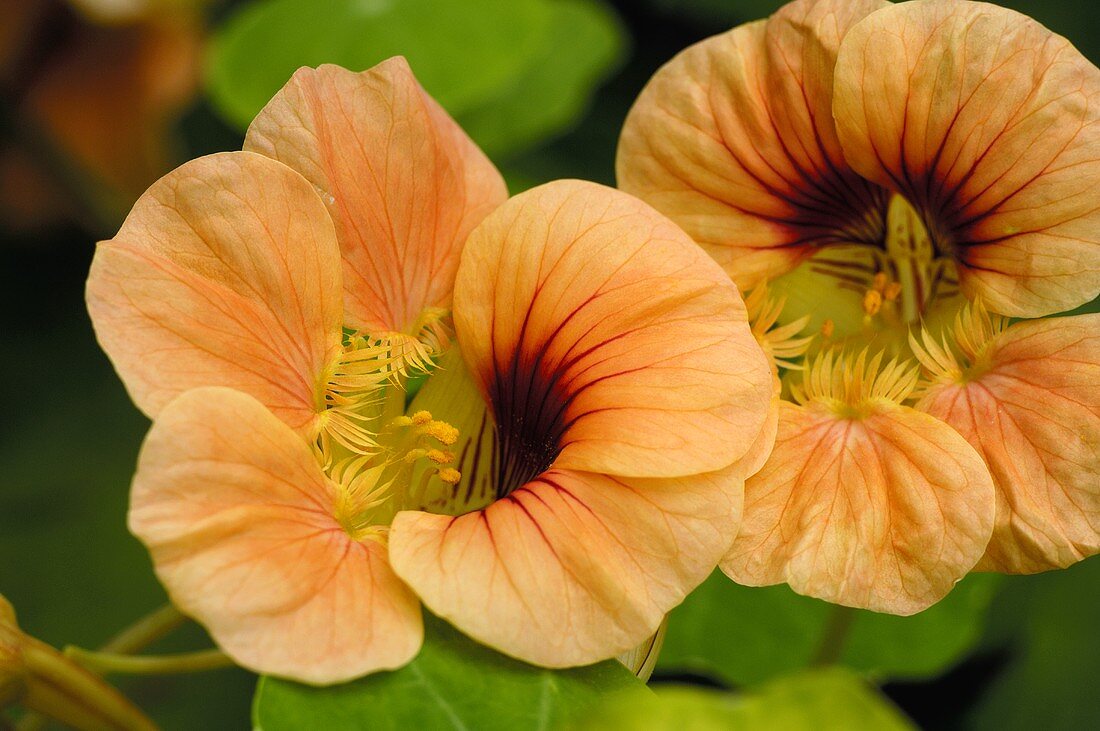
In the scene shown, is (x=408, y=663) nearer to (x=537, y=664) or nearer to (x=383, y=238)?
(x=537, y=664)

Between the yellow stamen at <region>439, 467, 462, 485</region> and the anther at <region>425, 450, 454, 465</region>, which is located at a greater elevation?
the anther at <region>425, 450, 454, 465</region>

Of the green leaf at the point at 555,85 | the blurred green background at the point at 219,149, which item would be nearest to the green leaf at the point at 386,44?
the blurred green background at the point at 219,149

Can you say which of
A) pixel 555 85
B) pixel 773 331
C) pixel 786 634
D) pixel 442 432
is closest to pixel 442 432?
pixel 442 432

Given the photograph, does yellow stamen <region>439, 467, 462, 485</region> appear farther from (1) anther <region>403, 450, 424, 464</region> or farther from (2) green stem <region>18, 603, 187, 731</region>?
(2) green stem <region>18, 603, 187, 731</region>

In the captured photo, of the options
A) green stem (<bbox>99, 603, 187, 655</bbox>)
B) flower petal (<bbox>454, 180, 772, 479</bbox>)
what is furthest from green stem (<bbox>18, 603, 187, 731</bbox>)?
flower petal (<bbox>454, 180, 772, 479</bbox>)

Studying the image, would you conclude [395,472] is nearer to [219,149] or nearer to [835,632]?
[835,632]
